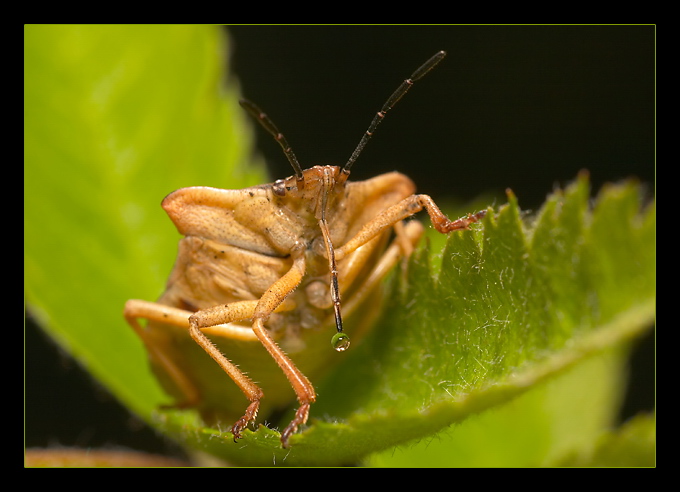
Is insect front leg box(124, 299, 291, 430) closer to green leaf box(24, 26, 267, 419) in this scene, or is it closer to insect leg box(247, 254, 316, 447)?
insect leg box(247, 254, 316, 447)

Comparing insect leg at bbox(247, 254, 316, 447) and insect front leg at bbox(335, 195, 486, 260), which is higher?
insect front leg at bbox(335, 195, 486, 260)

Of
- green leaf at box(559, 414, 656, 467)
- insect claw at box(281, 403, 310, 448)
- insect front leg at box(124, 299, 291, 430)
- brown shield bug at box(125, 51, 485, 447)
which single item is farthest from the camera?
brown shield bug at box(125, 51, 485, 447)

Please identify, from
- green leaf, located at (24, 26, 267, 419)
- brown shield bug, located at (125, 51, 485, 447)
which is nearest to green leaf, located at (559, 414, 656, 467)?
brown shield bug, located at (125, 51, 485, 447)

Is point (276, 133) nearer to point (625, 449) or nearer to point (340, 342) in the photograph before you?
point (340, 342)

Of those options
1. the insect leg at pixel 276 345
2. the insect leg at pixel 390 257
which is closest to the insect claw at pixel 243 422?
the insect leg at pixel 276 345

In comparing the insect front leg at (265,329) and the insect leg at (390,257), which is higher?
the insect leg at (390,257)

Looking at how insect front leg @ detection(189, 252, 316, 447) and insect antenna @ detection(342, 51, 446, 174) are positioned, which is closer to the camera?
insect front leg @ detection(189, 252, 316, 447)

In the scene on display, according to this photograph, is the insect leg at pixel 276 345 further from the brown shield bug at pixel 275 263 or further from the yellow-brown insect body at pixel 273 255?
the yellow-brown insect body at pixel 273 255

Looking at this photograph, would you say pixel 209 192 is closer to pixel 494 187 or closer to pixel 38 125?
pixel 38 125
